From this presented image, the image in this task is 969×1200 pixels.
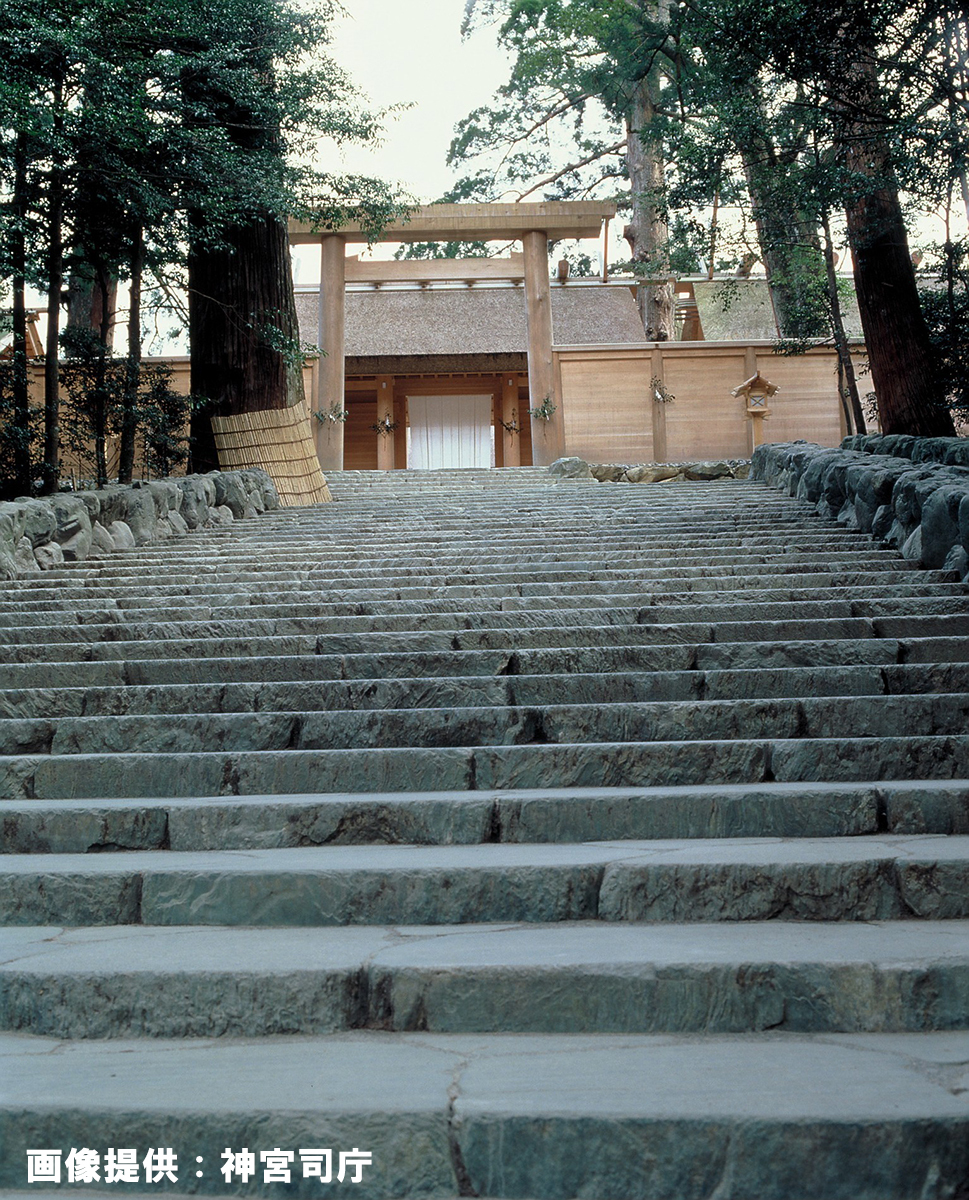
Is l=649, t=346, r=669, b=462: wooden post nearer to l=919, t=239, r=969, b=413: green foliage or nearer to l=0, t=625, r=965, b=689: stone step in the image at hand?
l=919, t=239, r=969, b=413: green foliage

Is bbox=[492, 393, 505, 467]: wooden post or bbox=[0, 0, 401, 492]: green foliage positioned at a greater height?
bbox=[0, 0, 401, 492]: green foliage

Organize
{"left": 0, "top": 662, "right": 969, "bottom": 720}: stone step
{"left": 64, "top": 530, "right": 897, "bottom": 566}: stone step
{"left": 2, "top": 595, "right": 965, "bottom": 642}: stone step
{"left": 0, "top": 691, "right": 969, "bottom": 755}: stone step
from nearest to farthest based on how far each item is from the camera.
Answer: {"left": 0, "top": 691, "right": 969, "bottom": 755}: stone step, {"left": 0, "top": 662, "right": 969, "bottom": 720}: stone step, {"left": 2, "top": 595, "right": 965, "bottom": 642}: stone step, {"left": 64, "top": 530, "right": 897, "bottom": 566}: stone step

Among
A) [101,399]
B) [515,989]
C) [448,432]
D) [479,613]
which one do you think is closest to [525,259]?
[448,432]

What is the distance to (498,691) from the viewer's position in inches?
176

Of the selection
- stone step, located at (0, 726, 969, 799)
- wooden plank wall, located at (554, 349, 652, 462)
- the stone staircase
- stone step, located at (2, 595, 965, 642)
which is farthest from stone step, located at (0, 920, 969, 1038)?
wooden plank wall, located at (554, 349, 652, 462)

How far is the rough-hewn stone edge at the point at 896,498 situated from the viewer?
19.6 feet

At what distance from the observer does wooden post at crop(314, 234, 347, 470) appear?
14.6 m

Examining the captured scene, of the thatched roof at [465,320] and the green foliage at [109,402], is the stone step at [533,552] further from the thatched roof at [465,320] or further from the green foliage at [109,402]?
the thatched roof at [465,320]

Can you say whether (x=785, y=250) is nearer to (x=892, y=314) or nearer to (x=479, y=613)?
(x=892, y=314)

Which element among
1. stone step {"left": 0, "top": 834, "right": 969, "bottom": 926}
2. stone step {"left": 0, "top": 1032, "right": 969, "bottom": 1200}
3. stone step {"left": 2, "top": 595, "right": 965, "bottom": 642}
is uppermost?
stone step {"left": 2, "top": 595, "right": 965, "bottom": 642}

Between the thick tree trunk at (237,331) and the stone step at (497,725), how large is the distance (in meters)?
7.64

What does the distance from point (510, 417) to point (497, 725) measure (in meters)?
16.7

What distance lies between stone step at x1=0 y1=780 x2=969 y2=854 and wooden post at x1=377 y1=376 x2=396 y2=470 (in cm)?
1645

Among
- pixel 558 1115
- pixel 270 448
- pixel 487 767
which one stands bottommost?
pixel 558 1115
